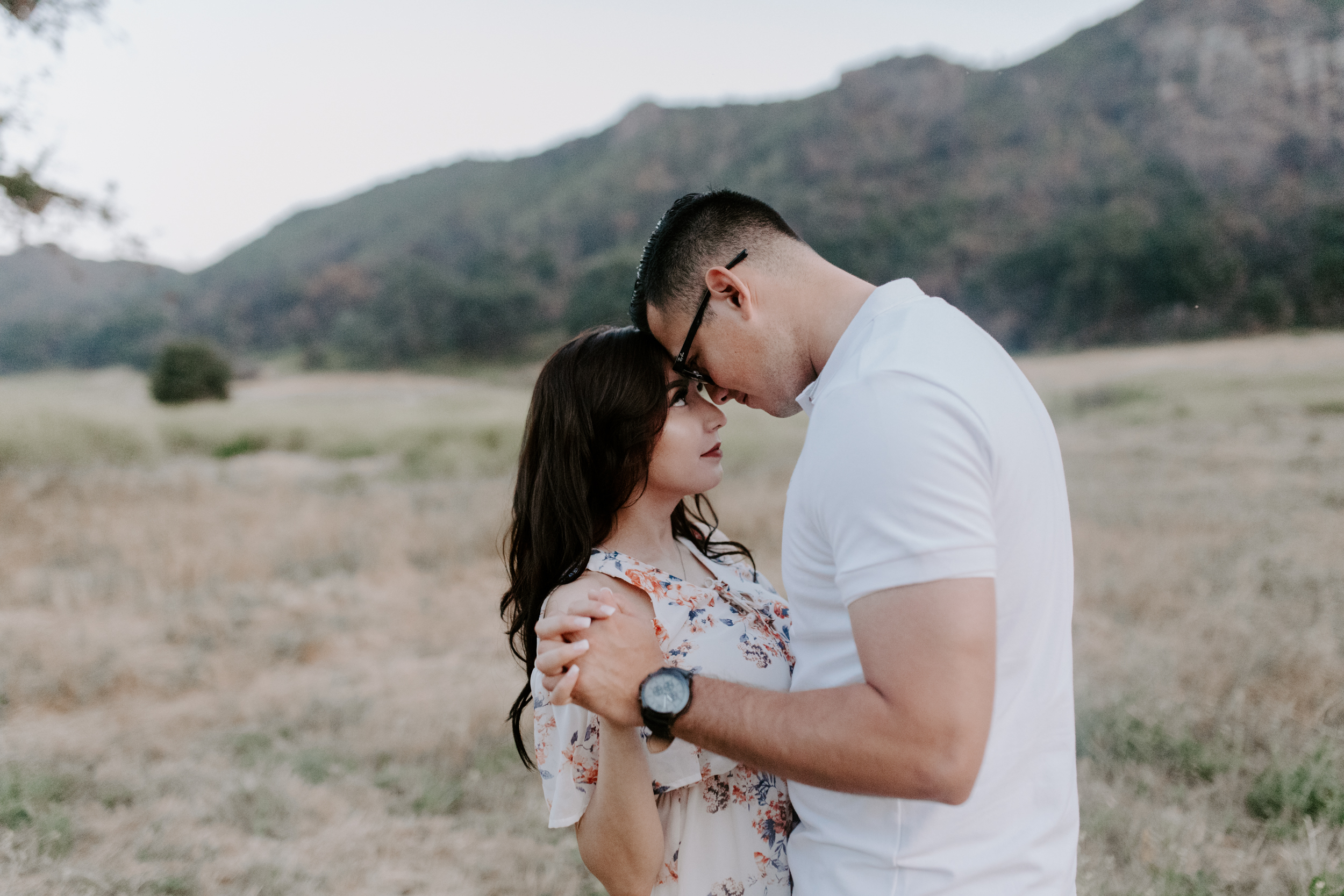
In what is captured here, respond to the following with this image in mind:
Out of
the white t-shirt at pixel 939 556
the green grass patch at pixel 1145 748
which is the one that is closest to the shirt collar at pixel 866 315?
the white t-shirt at pixel 939 556

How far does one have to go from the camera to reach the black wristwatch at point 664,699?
1343 millimetres

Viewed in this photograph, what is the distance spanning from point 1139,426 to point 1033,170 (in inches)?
1472

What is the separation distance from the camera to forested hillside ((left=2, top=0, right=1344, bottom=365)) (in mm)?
25078

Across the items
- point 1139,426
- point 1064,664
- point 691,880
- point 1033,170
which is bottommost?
point 1139,426

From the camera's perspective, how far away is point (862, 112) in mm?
63031

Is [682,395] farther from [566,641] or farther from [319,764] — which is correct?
[319,764]

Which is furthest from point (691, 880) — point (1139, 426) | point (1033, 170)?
point (1033, 170)

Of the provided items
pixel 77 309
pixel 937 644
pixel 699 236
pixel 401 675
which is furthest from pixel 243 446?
pixel 937 644

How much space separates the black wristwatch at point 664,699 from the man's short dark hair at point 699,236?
2.59ft

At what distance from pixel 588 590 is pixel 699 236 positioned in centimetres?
79

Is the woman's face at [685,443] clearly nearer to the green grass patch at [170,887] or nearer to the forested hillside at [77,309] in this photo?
the green grass patch at [170,887]

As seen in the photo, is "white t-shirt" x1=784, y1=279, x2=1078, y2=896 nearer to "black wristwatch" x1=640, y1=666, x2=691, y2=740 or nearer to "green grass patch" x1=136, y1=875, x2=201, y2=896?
"black wristwatch" x1=640, y1=666, x2=691, y2=740

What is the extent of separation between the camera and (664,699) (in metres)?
1.36

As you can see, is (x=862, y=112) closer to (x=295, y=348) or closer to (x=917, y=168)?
(x=917, y=168)
